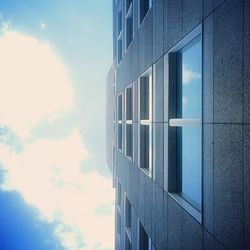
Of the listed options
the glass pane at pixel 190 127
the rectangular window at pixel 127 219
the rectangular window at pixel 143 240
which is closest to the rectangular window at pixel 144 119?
the rectangular window at pixel 143 240

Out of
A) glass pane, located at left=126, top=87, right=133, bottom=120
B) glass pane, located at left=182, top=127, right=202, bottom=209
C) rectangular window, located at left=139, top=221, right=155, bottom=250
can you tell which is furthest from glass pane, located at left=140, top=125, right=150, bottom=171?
glass pane, located at left=182, top=127, right=202, bottom=209

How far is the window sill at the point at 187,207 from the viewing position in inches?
313

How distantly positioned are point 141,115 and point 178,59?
271 inches

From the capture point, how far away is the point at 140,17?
54.4 feet

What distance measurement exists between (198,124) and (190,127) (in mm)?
813

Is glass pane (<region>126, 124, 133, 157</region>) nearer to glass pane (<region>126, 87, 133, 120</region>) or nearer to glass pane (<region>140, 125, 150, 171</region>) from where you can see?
glass pane (<region>126, 87, 133, 120</region>)

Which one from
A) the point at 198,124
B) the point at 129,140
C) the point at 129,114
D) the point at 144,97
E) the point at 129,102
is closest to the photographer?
the point at 198,124

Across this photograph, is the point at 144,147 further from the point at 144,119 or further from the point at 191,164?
the point at 191,164

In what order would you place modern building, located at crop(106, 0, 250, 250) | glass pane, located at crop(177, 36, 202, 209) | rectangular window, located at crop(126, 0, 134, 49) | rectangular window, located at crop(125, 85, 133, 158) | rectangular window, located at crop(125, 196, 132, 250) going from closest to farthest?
modern building, located at crop(106, 0, 250, 250) < glass pane, located at crop(177, 36, 202, 209) < rectangular window, located at crop(126, 0, 134, 49) < rectangular window, located at crop(125, 85, 133, 158) < rectangular window, located at crop(125, 196, 132, 250)

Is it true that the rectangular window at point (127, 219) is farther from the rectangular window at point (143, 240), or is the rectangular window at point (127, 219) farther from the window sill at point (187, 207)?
the window sill at point (187, 207)

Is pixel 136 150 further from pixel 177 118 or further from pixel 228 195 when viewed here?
pixel 228 195

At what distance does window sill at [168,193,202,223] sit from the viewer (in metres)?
7.96

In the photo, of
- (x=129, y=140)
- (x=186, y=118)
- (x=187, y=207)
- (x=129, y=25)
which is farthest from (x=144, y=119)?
(x=129, y=25)

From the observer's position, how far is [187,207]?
890 centimetres
